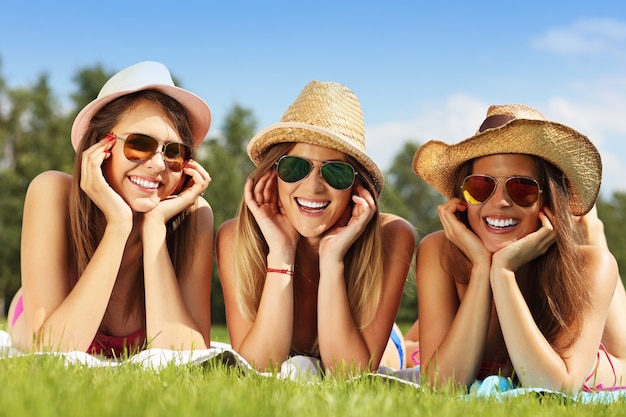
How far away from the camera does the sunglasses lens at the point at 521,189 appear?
5.14 m

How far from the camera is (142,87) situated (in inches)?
221

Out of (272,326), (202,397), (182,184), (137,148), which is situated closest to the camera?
(202,397)

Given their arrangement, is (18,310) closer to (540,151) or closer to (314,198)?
(314,198)

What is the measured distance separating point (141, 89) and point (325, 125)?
146cm

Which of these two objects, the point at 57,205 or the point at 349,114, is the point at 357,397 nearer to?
the point at 349,114

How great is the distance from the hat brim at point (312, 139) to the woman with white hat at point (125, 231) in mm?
623

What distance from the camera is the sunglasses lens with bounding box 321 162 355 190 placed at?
5418mm

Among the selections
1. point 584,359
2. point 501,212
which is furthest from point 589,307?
point 501,212

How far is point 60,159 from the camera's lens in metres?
36.9

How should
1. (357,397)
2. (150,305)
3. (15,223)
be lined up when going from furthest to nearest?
(15,223)
(150,305)
(357,397)

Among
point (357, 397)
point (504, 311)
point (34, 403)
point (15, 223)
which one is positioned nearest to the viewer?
point (34, 403)

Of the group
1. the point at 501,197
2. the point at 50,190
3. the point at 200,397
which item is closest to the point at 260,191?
the point at 50,190

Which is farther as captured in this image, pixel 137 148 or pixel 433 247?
pixel 137 148

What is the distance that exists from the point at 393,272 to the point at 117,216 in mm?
2087
